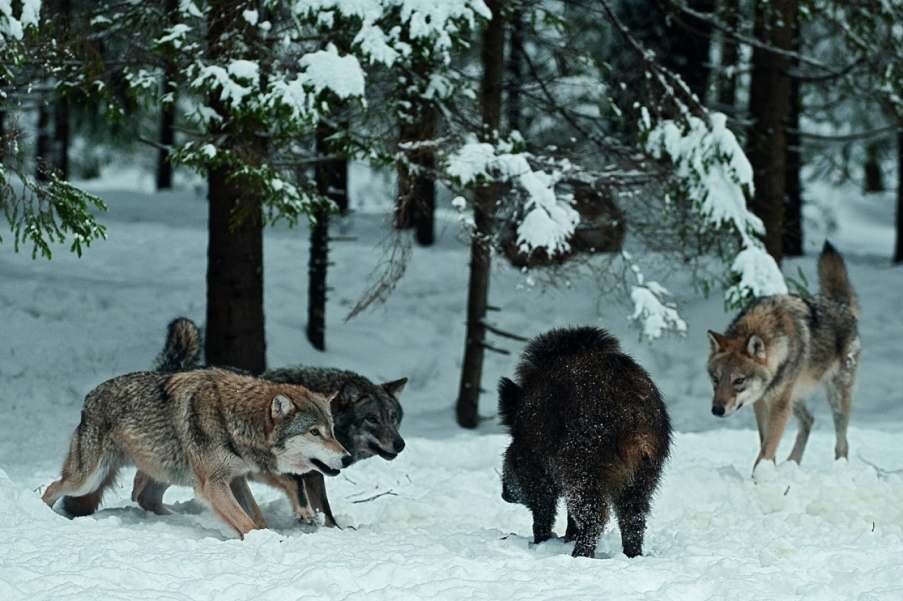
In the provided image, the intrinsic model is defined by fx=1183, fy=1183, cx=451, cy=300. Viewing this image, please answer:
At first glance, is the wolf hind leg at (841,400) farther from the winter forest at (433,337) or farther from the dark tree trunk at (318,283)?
the dark tree trunk at (318,283)

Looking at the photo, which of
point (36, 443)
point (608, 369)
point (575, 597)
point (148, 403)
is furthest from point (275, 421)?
point (36, 443)

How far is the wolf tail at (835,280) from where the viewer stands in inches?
491

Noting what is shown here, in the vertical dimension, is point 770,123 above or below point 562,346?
above

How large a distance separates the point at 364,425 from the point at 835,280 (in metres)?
6.19

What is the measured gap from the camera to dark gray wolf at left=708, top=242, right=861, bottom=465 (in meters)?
10.9

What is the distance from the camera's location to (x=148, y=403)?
26.2 ft

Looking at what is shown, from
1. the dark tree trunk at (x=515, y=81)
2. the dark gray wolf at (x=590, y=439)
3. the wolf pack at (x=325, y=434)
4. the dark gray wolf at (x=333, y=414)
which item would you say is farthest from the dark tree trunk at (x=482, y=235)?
the dark gray wolf at (x=590, y=439)

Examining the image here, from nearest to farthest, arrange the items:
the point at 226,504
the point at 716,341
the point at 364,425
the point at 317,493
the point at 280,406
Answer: the point at 226,504 → the point at 280,406 → the point at 317,493 → the point at 364,425 → the point at 716,341

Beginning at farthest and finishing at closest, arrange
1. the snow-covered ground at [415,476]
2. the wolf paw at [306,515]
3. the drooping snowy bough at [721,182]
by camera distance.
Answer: the drooping snowy bough at [721,182]
the wolf paw at [306,515]
the snow-covered ground at [415,476]

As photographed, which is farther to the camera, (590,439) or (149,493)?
(149,493)

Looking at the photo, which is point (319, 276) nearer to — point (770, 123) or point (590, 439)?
point (770, 123)

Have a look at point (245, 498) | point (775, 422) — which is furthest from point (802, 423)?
point (245, 498)

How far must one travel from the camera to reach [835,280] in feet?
41.1

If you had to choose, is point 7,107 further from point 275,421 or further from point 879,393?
point 879,393
